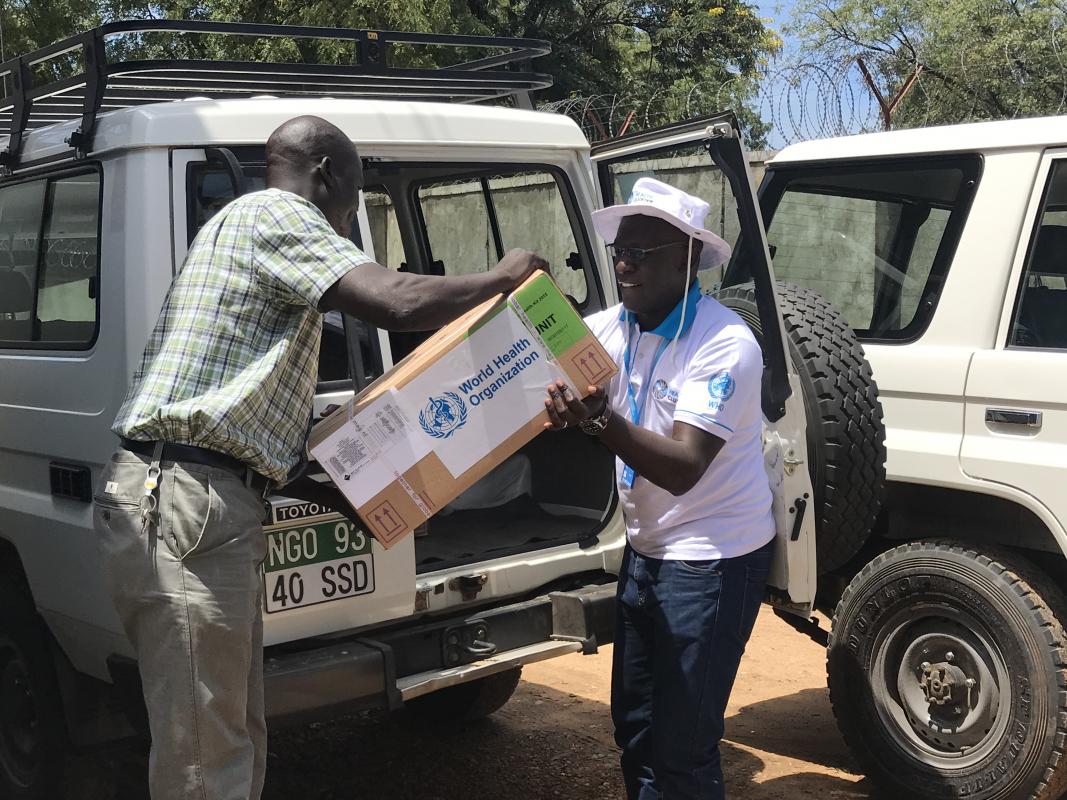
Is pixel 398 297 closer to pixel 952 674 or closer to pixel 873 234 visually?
pixel 952 674

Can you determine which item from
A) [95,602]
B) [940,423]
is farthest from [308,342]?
[940,423]

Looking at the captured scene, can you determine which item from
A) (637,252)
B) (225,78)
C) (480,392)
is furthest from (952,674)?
(225,78)

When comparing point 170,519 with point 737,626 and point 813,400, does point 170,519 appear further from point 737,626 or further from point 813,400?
point 813,400

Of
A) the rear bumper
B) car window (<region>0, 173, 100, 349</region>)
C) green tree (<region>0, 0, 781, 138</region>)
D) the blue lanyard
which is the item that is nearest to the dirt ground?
the rear bumper

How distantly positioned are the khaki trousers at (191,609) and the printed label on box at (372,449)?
0.22 metres

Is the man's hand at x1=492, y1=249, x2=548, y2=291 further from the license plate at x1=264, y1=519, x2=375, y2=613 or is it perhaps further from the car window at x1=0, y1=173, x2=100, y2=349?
the car window at x1=0, y1=173, x2=100, y2=349

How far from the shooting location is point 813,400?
390 centimetres

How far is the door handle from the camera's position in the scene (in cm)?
392

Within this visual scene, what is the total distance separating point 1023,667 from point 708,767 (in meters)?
1.42

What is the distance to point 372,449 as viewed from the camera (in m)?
2.89

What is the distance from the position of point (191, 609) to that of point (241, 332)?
611mm

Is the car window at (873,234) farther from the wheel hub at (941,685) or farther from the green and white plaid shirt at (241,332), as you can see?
the green and white plaid shirt at (241,332)

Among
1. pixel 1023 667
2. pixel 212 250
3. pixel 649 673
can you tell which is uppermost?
pixel 212 250

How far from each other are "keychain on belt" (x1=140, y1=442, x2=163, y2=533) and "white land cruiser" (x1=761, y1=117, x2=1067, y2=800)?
2.53 metres
